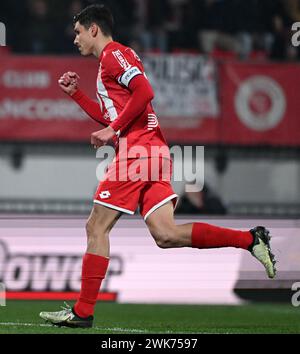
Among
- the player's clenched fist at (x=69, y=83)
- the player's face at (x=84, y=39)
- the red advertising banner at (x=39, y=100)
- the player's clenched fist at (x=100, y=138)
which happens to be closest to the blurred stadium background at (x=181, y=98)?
the red advertising banner at (x=39, y=100)

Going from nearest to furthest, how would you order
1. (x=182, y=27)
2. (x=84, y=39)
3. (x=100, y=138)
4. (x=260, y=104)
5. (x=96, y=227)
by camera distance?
(x=100, y=138) < (x=96, y=227) < (x=84, y=39) < (x=260, y=104) < (x=182, y=27)

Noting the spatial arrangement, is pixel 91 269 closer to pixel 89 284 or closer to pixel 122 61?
pixel 89 284

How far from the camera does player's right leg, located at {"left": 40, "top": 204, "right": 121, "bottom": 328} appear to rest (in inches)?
309

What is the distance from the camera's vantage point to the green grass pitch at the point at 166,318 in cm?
811

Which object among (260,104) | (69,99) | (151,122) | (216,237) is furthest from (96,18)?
(260,104)

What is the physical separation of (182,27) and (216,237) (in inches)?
Result: 335

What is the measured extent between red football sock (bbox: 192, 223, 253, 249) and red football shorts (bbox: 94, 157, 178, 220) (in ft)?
0.89

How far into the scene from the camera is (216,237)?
807cm

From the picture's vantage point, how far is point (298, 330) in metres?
8.34

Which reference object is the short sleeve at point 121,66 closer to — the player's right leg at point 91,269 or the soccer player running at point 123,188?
the soccer player running at point 123,188
